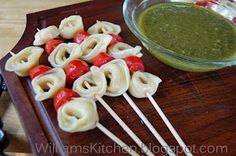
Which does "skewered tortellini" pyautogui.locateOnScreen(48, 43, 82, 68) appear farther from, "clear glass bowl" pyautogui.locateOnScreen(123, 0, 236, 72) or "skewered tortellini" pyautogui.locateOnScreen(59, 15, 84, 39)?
"clear glass bowl" pyautogui.locateOnScreen(123, 0, 236, 72)

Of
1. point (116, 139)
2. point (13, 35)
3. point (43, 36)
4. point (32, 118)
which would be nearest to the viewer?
point (116, 139)

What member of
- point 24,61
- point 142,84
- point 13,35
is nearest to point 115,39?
point 142,84

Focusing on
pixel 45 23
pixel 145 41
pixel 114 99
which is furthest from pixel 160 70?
pixel 45 23

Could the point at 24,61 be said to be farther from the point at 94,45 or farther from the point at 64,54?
the point at 94,45

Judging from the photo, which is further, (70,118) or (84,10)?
(84,10)

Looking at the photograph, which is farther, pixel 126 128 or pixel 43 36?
pixel 43 36

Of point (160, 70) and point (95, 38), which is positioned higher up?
point (95, 38)

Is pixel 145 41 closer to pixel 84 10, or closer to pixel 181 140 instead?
pixel 181 140
